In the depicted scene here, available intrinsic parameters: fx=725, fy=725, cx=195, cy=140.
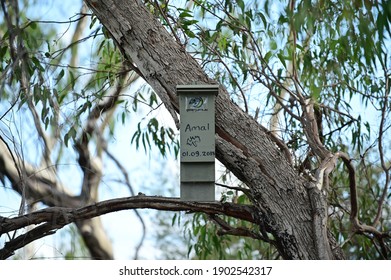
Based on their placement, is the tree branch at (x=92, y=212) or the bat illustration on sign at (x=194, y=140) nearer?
the bat illustration on sign at (x=194, y=140)

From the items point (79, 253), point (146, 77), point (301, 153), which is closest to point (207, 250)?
point (301, 153)

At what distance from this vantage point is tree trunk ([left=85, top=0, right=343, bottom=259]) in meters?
2.16

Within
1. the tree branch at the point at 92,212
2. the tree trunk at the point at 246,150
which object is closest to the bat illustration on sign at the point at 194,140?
the tree trunk at the point at 246,150

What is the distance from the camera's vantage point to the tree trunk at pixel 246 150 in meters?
2.16

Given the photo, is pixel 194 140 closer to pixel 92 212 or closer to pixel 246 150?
pixel 246 150

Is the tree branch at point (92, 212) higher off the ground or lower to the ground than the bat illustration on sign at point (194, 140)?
lower

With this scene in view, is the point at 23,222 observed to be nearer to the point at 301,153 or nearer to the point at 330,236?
the point at 330,236

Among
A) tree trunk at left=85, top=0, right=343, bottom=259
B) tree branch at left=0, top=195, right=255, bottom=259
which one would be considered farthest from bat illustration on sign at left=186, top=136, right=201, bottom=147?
tree branch at left=0, top=195, right=255, bottom=259

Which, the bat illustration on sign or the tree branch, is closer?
the bat illustration on sign

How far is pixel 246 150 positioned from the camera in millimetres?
2182

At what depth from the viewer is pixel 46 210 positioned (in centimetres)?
227

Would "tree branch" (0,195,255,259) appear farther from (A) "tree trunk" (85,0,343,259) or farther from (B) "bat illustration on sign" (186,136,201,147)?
(B) "bat illustration on sign" (186,136,201,147)

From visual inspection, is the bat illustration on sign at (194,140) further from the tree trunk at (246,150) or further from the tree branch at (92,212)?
Result: the tree branch at (92,212)
